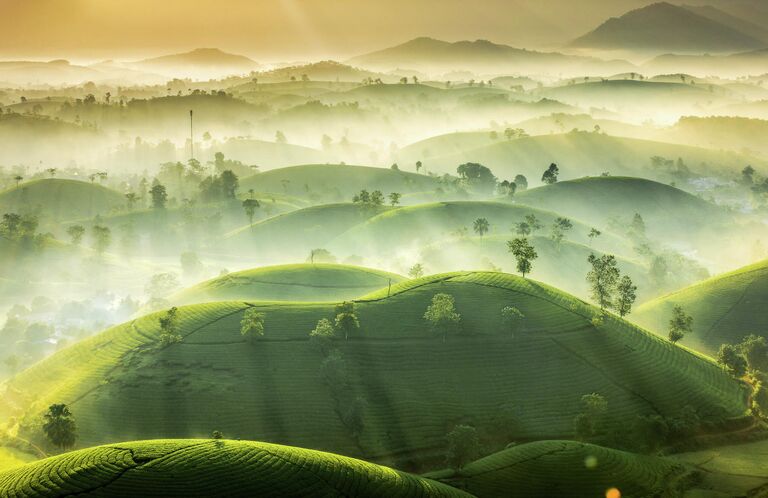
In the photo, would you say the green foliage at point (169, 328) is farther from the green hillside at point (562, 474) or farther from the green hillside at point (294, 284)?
the green hillside at point (562, 474)

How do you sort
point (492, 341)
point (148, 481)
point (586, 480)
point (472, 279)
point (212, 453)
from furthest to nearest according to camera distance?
point (472, 279)
point (492, 341)
point (586, 480)
point (212, 453)
point (148, 481)

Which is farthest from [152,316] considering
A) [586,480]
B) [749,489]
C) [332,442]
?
[749,489]

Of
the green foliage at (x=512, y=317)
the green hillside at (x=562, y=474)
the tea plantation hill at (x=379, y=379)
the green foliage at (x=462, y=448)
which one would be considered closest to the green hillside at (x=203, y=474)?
the green hillside at (x=562, y=474)

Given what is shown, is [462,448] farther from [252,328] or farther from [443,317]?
[252,328]

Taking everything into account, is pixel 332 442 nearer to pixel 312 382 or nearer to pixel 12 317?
pixel 312 382

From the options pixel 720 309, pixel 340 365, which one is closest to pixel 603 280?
pixel 720 309

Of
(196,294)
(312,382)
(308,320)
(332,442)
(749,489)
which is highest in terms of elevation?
(196,294)
